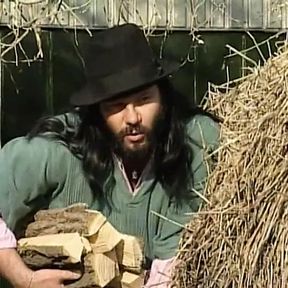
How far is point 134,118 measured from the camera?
125 inches

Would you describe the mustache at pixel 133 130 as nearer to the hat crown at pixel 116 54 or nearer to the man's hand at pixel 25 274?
the hat crown at pixel 116 54

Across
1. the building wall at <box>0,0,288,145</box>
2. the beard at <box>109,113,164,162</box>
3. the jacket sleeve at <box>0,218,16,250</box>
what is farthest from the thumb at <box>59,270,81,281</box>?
the building wall at <box>0,0,288,145</box>

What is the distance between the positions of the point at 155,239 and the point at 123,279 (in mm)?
177

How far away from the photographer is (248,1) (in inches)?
221

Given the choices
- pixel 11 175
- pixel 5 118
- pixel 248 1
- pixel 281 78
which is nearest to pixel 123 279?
pixel 11 175

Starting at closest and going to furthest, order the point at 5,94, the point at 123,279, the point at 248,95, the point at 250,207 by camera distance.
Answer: the point at 250,207, the point at 248,95, the point at 123,279, the point at 5,94

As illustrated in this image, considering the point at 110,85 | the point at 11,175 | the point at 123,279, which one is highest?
the point at 110,85

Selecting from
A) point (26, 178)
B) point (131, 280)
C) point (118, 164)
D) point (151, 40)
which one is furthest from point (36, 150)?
point (151, 40)

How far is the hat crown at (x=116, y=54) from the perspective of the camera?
10.9ft

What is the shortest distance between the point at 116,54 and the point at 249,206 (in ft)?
2.50

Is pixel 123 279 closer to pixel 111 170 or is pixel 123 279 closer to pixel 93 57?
pixel 111 170

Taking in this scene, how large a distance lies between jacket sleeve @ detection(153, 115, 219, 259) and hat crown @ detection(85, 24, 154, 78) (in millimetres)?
233

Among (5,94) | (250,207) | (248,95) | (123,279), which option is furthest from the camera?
(5,94)

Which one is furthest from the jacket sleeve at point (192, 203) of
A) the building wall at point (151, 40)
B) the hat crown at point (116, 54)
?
the building wall at point (151, 40)
